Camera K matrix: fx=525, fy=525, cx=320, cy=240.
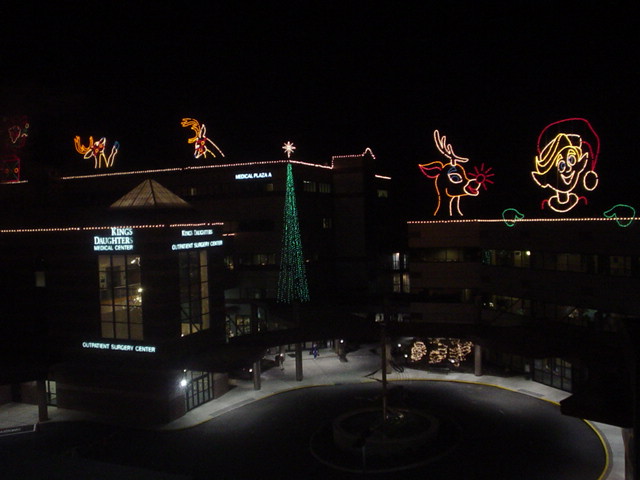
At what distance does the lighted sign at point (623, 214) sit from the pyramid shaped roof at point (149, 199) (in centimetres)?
3441

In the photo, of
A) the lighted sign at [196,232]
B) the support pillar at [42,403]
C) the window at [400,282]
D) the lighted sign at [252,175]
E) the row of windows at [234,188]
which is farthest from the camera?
the window at [400,282]

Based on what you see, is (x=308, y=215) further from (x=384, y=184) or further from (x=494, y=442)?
(x=494, y=442)

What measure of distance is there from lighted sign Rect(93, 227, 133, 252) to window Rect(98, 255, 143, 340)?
726mm

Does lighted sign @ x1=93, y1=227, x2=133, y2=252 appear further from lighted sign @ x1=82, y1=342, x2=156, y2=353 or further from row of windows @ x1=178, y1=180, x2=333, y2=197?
row of windows @ x1=178, y1=180, x2=333, y2=197

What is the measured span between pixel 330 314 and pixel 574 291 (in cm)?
2320

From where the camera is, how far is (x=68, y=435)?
3534 centimetres

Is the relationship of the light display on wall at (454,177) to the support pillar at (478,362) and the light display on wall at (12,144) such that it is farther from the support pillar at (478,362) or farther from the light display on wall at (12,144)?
the light display on wall at (12,144)

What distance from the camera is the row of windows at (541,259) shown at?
37344 millimetres

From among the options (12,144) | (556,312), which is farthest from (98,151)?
(556,312)

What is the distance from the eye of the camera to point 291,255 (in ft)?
206

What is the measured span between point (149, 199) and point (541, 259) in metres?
33.4

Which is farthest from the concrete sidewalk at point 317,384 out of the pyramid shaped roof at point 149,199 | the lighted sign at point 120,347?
the pyramid shaped roof at point 149,199

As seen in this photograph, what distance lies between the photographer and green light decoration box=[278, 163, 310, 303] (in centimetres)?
6216

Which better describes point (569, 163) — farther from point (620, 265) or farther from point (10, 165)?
point (10, 165)
